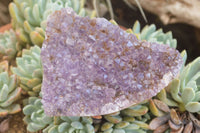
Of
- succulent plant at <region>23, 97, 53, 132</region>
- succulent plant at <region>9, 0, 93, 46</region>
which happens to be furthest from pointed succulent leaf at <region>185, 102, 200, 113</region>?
succulent plant at <region>9, 0, 93, 46</region>

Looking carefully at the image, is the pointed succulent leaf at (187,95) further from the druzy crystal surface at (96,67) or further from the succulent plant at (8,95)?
the succulent plant at (8,95)

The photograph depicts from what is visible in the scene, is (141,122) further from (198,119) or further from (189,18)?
(189,18)

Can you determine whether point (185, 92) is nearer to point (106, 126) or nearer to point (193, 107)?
point (193, 107)

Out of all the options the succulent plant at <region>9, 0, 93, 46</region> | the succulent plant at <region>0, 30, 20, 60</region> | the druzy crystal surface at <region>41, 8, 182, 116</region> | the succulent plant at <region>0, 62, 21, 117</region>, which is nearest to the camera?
the druzy crystal surface at <region>41, 8, 182, 116</region>

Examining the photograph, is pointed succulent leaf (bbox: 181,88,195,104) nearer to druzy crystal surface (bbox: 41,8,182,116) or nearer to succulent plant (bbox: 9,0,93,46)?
druzy crystal surface (bbox: 41,8,182,116)

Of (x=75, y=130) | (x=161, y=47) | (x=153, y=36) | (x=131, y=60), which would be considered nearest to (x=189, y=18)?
(x=153, y=36)

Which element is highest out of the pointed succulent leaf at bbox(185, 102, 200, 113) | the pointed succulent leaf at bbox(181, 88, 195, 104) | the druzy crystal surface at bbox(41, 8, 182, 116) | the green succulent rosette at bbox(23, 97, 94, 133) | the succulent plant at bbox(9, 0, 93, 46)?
the succulent plant at bbox(9, 0, 93, 46)
